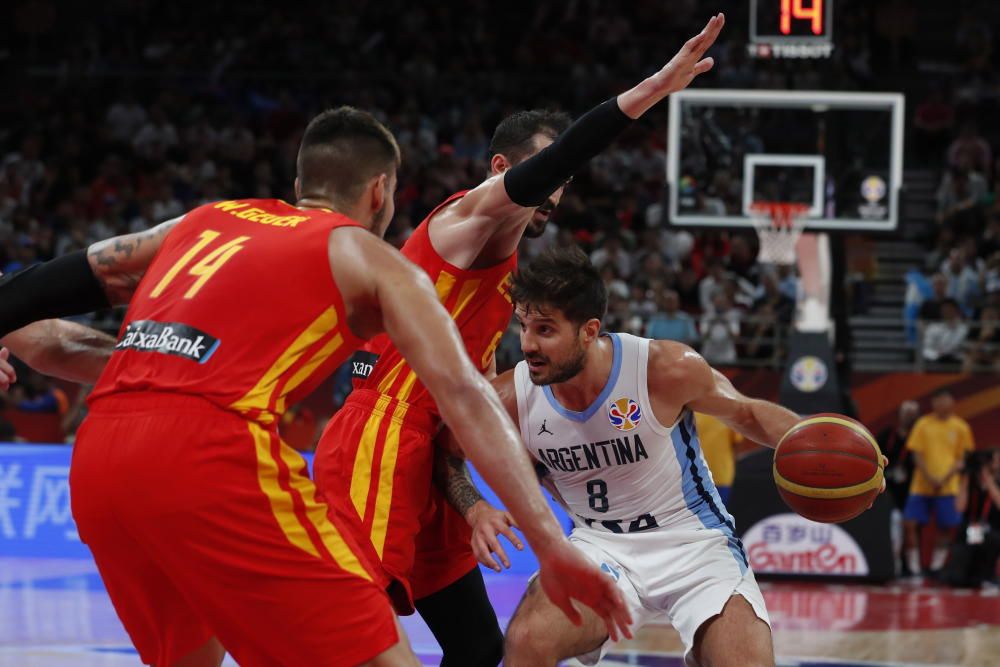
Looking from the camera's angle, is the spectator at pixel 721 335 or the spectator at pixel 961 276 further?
the spectator at pixel 961 276

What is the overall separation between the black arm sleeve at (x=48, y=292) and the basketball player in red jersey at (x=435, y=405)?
1.03 meters

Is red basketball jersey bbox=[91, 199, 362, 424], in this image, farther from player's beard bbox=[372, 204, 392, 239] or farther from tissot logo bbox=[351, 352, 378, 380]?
tissot logo bbox=[351, 352, 378, 380]

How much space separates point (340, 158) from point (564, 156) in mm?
752

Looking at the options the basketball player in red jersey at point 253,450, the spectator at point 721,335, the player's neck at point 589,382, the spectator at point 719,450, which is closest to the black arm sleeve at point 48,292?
the basketball player in red jersey at point 253,450

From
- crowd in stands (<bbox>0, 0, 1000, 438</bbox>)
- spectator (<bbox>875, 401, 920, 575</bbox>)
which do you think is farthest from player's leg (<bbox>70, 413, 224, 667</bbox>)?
spectator (<bbox>875, 401, 920, 575</bbox>)

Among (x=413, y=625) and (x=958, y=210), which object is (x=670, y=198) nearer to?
(x=413, y=625)

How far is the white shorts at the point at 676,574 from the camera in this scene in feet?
15.6

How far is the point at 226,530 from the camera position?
3.06 meters

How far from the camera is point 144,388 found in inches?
124

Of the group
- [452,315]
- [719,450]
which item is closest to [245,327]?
[452,315]

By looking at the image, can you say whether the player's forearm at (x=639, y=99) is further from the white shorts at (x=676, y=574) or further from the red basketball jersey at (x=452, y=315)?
the white shorts at (x=676, y=574)

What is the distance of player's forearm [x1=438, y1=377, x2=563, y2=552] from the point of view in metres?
2.96

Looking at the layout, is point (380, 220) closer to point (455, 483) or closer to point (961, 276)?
point (455, 483)

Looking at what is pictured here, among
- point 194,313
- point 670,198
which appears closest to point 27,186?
point 670,198
